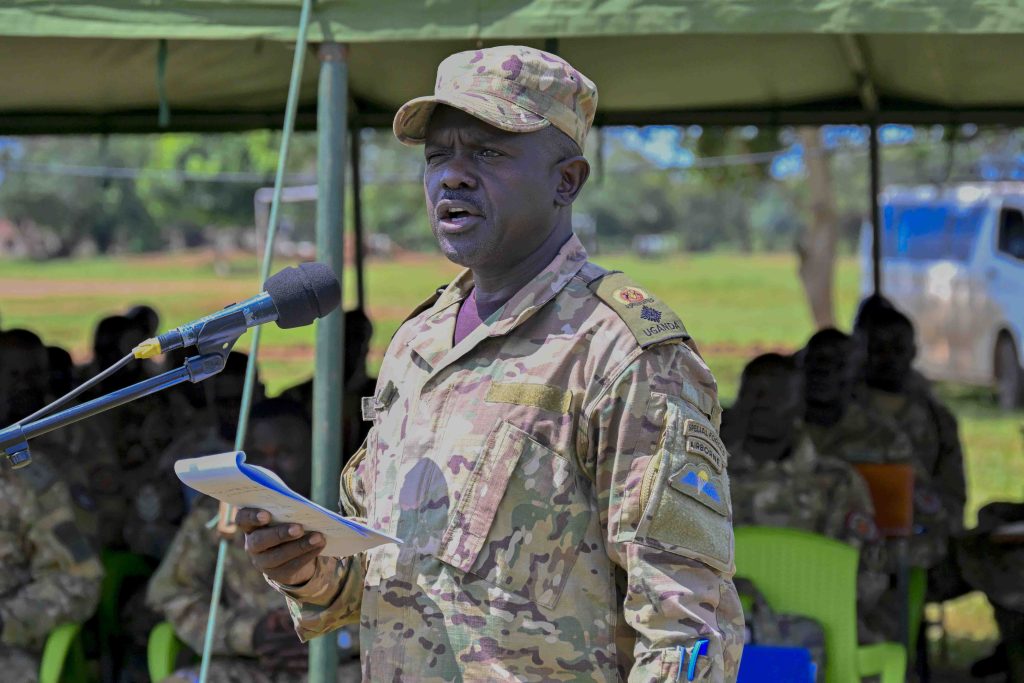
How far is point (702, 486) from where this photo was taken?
1.87m

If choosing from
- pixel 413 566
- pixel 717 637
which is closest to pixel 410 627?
pixel 413 566

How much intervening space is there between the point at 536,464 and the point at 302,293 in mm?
403

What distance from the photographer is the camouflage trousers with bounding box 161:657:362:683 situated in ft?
13.6

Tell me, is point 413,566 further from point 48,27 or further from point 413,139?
point 48,27

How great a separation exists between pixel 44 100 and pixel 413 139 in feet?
14.3

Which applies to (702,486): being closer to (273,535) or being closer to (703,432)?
(703,432)

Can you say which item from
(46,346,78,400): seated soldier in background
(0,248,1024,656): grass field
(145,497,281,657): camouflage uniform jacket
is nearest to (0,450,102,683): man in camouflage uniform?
(145,497,281,657): camouflage uniform jacket

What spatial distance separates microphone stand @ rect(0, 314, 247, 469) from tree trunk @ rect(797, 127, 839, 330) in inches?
624

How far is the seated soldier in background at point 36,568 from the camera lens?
419 centimetres

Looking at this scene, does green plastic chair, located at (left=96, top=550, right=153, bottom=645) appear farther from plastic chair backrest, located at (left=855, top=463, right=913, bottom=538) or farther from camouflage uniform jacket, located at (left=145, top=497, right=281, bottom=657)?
plastic chair backrest, located at (left=855, top=463, right=913, bottom=538)

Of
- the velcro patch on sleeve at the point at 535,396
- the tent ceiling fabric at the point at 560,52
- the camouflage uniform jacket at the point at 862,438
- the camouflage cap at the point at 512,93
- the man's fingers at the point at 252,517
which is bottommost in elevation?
the camouflage uniform jacket at the point at 862,438

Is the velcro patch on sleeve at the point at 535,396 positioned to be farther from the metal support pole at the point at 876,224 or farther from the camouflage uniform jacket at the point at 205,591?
the metal support pole at the point at 876,224

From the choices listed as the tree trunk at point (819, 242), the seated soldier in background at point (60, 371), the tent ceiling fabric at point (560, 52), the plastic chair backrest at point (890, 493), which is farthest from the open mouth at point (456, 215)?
the tree trunk at point (819, 242)

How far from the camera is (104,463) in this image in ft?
18.5
